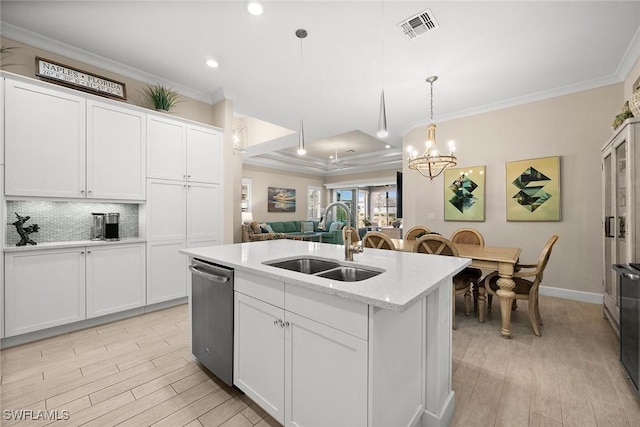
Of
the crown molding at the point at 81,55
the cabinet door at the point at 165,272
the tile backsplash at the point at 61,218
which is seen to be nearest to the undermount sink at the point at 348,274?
the cabinet door at the point at 165,272

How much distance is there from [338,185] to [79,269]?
847 centimetres

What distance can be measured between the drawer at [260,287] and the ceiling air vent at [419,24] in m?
2.41

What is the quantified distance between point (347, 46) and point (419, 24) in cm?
68

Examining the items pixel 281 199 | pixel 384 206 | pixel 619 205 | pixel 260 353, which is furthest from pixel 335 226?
pixel 260 353

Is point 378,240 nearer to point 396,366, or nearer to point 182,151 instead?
point 396,366

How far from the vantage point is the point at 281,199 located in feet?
30.1

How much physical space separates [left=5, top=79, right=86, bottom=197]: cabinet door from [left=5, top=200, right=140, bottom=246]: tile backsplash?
346 mm

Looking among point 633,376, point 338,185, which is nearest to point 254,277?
point 633,376

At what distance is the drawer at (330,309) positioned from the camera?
3.39ft

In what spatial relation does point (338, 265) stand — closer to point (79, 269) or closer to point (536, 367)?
point (536, 367)

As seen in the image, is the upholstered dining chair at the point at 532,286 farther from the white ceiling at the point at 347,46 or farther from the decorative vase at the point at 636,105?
the white ceiling at the point at 347,46

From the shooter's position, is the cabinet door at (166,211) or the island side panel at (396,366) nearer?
the island side panel at (396,366)

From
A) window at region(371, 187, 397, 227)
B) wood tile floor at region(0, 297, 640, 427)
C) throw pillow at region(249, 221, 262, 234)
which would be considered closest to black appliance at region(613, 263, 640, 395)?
wood tile floor at region(0, 297, 640, 427)

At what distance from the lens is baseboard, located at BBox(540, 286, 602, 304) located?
331cm
